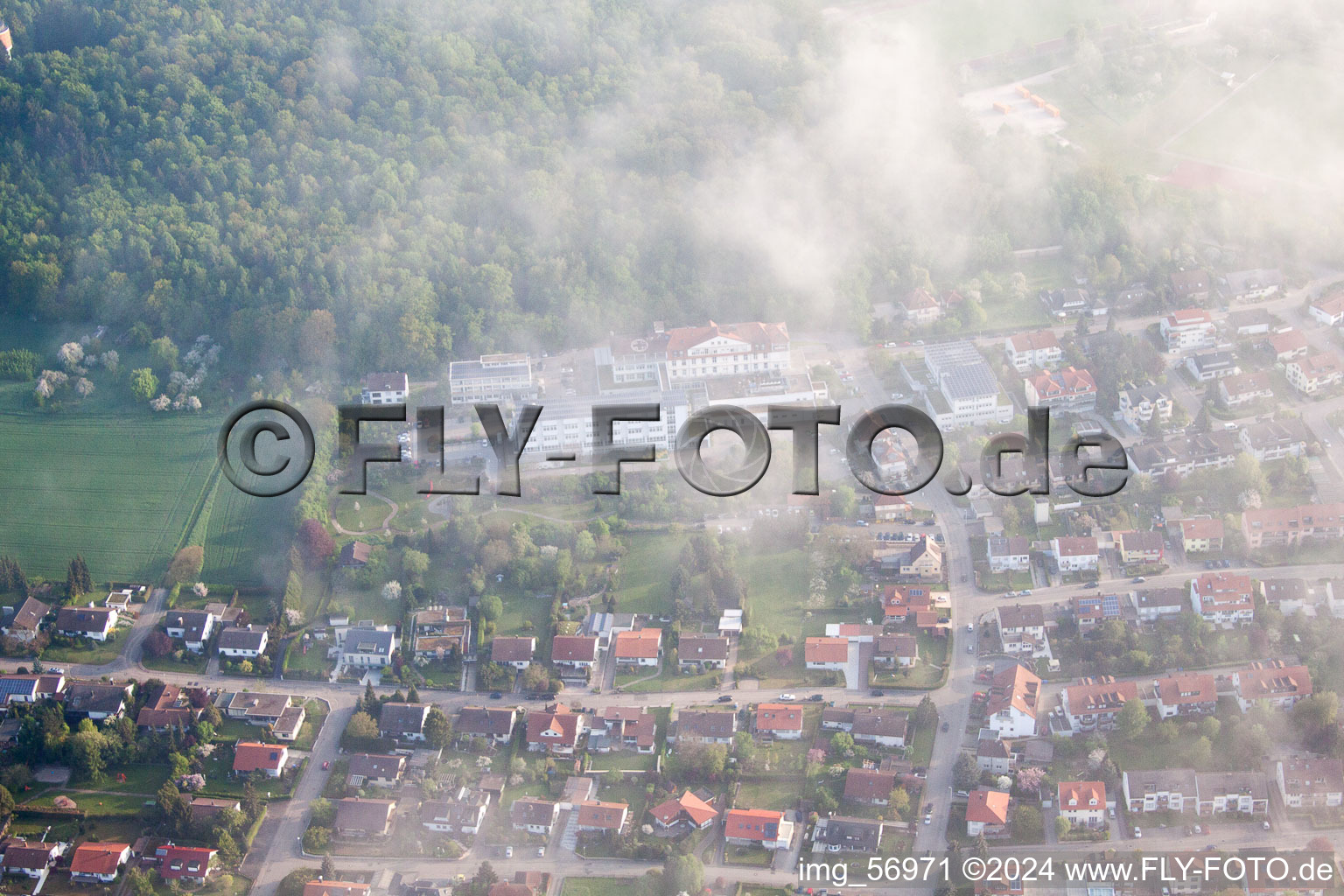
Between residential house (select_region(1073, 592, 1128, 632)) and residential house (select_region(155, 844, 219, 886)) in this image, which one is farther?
residential house (select_region(1073, 592, 1128, 632))

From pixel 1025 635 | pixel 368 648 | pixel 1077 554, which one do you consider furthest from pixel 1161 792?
pixel 368 648

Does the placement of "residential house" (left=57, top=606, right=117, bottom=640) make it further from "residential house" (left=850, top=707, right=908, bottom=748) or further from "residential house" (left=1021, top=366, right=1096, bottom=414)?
"residential house" (left=1021, top=366, right=1096, bottom=414)

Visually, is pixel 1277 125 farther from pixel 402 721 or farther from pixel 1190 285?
pixel 402 721

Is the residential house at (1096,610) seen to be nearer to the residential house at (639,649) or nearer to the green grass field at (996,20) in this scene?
the residential house at (639,649)

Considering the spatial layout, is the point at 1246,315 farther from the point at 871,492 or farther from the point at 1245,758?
the point at 1245,758

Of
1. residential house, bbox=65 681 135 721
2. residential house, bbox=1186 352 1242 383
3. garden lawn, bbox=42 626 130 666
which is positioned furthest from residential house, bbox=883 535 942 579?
garden lawn, bbox=42 626 130 666

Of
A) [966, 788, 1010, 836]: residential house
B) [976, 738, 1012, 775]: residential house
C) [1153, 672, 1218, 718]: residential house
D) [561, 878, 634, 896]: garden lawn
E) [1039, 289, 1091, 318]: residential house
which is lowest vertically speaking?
[561, 878, 634, 896]: garden lawn

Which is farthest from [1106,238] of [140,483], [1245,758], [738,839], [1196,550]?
[140,483]
